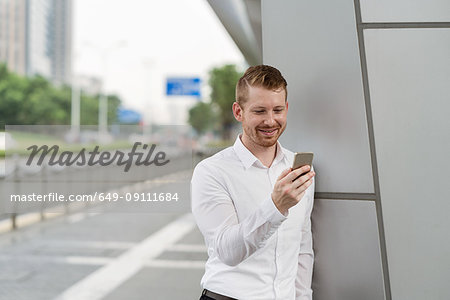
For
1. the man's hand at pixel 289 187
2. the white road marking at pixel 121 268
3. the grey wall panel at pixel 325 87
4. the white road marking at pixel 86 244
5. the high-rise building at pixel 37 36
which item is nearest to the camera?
the man's hand at pixel 289 187

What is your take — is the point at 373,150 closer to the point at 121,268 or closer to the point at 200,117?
the point at 121,268

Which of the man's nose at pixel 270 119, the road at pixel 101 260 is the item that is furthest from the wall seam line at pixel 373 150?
the road at pixel 101 260

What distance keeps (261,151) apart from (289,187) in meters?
0.37

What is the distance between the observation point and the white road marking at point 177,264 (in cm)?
563

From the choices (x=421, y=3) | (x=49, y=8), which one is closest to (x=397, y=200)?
(x=421, y=3)

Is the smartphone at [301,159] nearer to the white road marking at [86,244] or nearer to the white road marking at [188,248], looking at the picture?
the white road marking at [188,248]

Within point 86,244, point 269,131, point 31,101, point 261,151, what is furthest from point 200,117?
point 269,131

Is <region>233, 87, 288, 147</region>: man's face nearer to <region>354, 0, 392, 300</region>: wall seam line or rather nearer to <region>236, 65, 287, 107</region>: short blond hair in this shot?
<region>236, 65, 287, 107</region>: short blond hair

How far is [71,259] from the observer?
236 inches

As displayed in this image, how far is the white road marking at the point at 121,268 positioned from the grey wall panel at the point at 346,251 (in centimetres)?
350

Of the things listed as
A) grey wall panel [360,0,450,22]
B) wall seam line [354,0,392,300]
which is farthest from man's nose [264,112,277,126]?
grey wall panel [360,0,450,22]

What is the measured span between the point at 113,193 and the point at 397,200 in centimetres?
986

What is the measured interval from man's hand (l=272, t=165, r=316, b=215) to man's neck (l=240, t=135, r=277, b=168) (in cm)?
34

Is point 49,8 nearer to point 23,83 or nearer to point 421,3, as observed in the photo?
→ point 23,83
